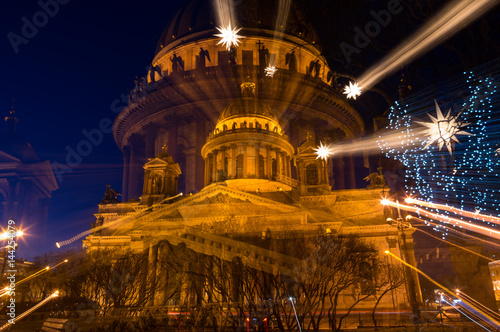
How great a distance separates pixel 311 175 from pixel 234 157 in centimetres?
1038

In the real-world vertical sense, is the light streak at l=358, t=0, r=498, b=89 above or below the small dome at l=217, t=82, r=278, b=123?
below

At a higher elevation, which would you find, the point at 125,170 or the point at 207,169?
the point at 125,170

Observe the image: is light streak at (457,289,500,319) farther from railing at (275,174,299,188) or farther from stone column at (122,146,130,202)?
stone column at (122,146,130,202)

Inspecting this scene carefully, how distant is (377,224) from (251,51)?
117 feet

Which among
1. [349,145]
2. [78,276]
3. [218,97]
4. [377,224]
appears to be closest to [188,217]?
[78,276]

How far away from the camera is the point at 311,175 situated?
45.9m

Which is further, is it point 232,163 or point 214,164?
point 214,164

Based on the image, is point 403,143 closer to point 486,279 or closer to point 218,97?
point 486,279

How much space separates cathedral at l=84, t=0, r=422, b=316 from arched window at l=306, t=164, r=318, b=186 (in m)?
0.11

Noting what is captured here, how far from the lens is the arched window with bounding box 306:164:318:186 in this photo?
4544 centimetres

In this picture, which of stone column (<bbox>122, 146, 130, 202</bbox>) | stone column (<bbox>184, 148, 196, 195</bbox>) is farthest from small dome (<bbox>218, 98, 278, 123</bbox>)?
stone column (<bbox>122, 146, 130, 202</bbox>)

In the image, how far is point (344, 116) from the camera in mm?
62250

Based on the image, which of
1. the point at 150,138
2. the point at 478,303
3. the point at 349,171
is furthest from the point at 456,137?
the point at 150,138

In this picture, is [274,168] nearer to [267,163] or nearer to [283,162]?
[267,163]
